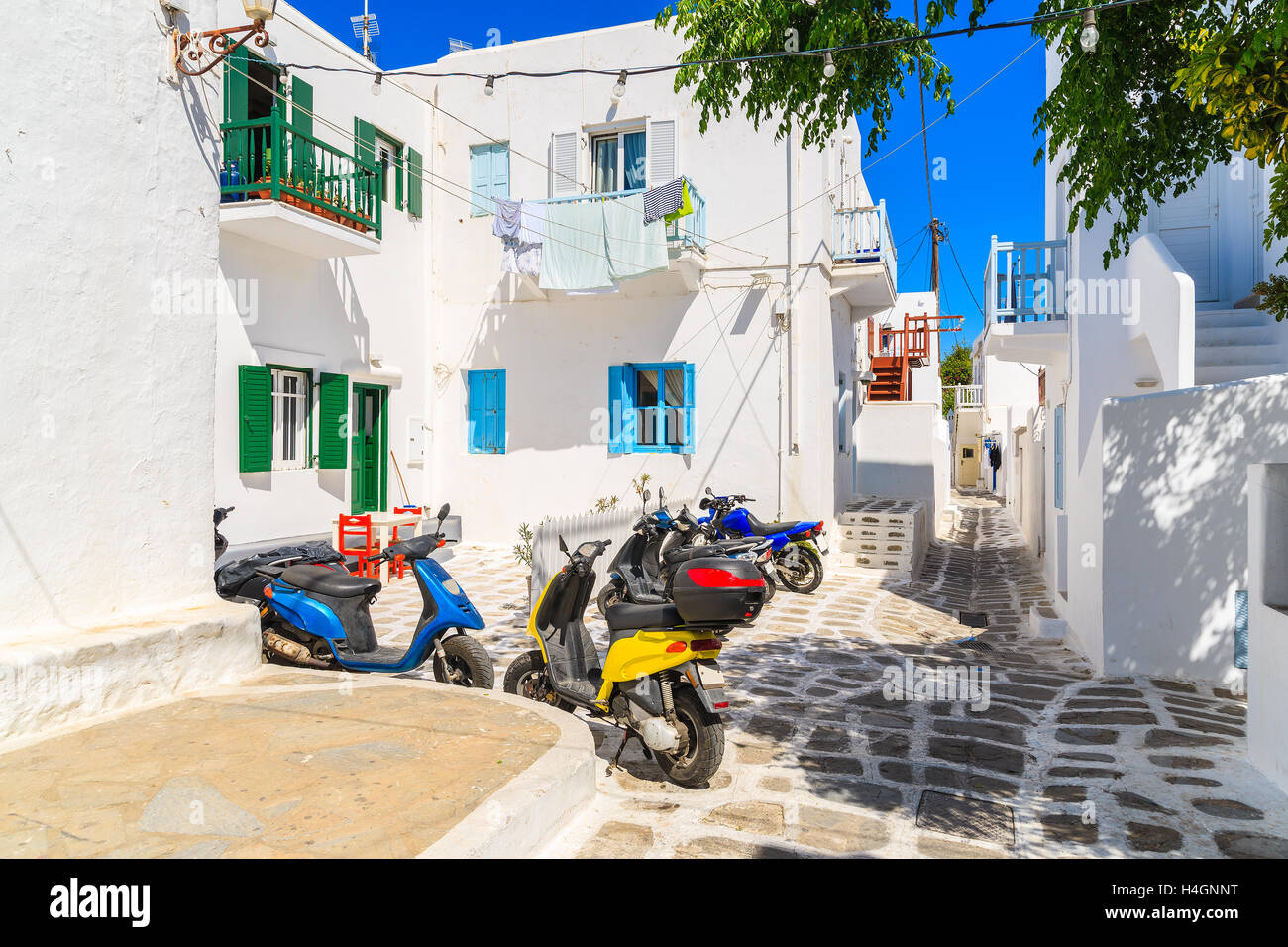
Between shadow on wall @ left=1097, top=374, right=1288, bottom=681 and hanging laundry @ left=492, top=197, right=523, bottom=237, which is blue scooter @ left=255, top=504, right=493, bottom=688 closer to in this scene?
shadow on wall @ left=1097, top=374, right=1288, bottom=681

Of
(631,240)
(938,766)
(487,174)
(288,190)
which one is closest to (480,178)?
(487,174)

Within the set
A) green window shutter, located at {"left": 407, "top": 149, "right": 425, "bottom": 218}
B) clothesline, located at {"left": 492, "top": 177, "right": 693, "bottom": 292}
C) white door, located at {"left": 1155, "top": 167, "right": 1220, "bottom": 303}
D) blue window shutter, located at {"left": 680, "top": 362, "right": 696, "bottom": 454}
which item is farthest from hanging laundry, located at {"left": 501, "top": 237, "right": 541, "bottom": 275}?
white door, located at {"left": 1155, "top": 167, "right": 1220, "bottom": 303}

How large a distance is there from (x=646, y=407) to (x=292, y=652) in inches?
326

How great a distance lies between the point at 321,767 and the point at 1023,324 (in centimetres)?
925

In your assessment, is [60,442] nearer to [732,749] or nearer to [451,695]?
[451,695]

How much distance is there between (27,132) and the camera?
13.4 feet

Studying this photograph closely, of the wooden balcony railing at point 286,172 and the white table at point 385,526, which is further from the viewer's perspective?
the white table at point 385,526

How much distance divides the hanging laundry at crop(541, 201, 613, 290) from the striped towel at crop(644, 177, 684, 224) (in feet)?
2.36

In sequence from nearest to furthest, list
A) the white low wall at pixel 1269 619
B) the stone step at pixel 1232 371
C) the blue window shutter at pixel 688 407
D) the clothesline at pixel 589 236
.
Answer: the white low wall at pixel 1269 619, the stone step at pixel 1232 371, the clothesline at pixel 589 236, the blue window shutter at pixel 688 407

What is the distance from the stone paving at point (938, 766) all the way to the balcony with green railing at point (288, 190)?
466cm

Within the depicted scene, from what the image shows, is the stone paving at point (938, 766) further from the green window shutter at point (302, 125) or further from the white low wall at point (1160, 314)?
the green window shutter at point (302, 125)

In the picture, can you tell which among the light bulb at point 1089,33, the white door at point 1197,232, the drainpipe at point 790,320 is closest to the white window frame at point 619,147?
the drainpipe at point 790,320

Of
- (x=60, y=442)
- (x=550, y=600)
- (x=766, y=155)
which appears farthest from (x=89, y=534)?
(x=766, y=155)

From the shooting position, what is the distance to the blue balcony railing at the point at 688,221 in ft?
39.6
